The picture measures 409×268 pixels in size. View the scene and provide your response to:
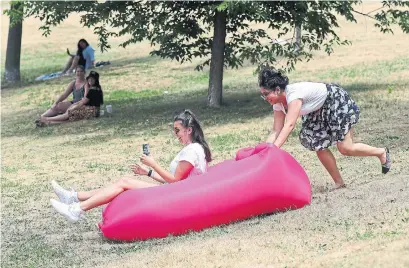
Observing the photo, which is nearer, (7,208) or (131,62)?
(7,208)

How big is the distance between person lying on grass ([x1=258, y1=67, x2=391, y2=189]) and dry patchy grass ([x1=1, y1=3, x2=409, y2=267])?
0.37 meters

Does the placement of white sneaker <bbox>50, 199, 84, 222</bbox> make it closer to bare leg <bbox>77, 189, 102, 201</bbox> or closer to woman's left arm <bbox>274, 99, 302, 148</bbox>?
bare leg <bbox>77, 189, 102, 201</bbox>

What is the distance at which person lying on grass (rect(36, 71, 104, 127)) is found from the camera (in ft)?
52.6

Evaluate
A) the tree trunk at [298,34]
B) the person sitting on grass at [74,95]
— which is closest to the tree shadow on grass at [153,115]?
the person sitting on grass at [74,95]

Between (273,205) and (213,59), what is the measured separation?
8.42 m

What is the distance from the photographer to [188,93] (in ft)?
62.2

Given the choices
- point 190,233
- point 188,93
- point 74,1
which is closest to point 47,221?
point 190,233

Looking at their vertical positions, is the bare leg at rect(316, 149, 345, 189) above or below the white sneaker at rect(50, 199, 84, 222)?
above

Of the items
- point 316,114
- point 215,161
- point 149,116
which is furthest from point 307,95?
point 149,116

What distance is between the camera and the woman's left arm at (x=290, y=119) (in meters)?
8.01

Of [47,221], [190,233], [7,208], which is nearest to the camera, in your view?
[190,233]

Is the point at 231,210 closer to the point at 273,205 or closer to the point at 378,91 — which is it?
the point at 273,205

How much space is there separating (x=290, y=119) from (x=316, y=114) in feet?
1.94

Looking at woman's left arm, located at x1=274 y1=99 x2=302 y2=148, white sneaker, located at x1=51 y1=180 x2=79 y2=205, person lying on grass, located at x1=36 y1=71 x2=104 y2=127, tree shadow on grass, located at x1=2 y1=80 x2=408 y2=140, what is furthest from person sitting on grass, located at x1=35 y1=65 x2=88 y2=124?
woman's left arm, located at x1=274 y1=99 x2=302 y2=148
